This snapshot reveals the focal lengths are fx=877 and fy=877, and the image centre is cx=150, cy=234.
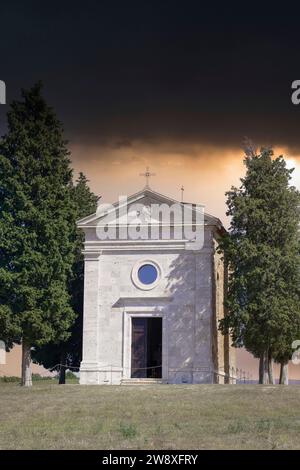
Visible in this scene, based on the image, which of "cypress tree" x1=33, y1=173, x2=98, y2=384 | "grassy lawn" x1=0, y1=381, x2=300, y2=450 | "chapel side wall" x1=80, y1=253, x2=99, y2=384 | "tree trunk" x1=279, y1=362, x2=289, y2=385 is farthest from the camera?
"tree trunk" x1=279, y1=362, x2=289, y2=385

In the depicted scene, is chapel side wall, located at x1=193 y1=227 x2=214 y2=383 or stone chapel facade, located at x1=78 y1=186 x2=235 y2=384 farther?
stone chapel facade, located at x1=78 y1=186 x2=235 y2=384

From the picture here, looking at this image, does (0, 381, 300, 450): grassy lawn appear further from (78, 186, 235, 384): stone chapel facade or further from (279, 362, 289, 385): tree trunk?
(279, 362, 289, 385): tree trunk

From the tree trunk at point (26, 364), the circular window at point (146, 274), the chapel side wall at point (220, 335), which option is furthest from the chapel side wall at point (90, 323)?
the chapel side wall at point (220, 335)

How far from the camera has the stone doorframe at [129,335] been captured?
40688mm

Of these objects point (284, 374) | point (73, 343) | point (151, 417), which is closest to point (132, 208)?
point (73, 343)

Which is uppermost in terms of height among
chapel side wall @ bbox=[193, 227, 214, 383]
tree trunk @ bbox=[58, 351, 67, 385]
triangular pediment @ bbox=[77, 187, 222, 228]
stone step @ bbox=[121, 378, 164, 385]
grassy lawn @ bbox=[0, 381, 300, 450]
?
triangular pediment @ bbox=[77, 187, 222, 228]

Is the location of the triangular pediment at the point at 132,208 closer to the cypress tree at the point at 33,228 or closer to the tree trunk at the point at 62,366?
the cypress tree at the point at 33,228

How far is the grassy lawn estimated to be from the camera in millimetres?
23203

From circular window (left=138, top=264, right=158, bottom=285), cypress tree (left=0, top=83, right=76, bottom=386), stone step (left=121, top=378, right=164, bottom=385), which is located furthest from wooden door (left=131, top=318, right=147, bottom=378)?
cypress tree (left=0, top=83, right=76, bottom=386)

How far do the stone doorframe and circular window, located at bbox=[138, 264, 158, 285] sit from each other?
1384 millimetres

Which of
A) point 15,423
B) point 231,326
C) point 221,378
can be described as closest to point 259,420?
point 15,423

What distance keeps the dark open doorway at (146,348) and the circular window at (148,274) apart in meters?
1.80

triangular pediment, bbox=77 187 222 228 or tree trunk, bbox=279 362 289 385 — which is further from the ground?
triangular pediment, bbox=77 187 222 228
